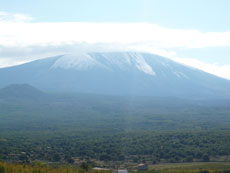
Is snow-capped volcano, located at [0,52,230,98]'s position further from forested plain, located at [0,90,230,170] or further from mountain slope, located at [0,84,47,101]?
forested plain, located at [0,90,230,170]

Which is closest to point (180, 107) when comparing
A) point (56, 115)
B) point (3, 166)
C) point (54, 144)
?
point (56, 115)

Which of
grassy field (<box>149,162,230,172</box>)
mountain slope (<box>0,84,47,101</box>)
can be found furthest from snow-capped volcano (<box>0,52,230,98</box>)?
grassy field (<box>149,162,230,172</box>)

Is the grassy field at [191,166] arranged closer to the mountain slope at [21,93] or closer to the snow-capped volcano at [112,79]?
the mountain slope at [21,93]

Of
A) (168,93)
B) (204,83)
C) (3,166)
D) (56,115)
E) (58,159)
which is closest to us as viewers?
(3,166)

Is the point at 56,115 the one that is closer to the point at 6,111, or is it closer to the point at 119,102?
the point at 6,111

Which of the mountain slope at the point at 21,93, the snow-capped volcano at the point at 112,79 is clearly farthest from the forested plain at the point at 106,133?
the snow-capped volcano at the point at 112,79

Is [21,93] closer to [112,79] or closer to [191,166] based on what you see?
[112,79]
